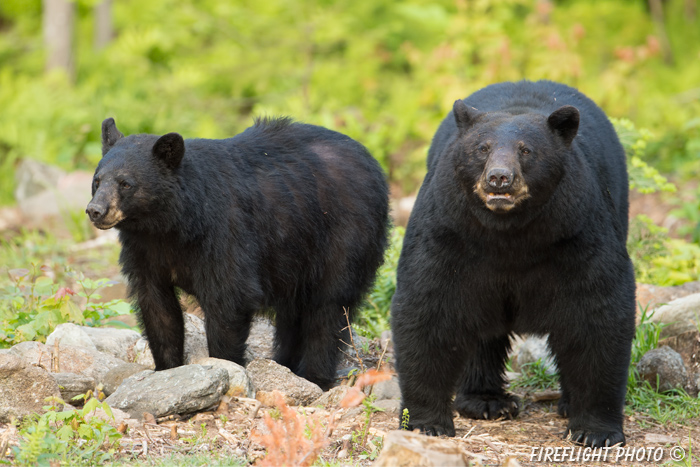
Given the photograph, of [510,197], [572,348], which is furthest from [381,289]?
[510,197]

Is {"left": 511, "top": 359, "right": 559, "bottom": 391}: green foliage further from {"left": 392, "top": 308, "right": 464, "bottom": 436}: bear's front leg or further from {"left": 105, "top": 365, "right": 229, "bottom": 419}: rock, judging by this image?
{"left": 105, "top": 365, "right": 229, "bottom": 419}: rock

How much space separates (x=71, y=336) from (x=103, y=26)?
12582 mm

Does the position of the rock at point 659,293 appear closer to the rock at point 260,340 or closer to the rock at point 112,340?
the rock at point 260,340

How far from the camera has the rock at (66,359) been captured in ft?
16.4

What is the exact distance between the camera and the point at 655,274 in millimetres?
7305

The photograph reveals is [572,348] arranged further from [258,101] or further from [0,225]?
[258,101]

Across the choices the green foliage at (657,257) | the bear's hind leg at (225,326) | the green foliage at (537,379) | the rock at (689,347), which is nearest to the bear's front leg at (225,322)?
the bear's hind leg at (225,326)

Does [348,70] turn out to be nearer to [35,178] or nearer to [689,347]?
[35,178]

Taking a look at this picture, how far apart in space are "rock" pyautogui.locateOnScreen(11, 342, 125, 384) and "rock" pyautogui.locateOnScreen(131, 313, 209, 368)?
0.23 meters

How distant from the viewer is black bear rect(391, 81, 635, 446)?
4023 millimetres

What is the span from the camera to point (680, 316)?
5.87m

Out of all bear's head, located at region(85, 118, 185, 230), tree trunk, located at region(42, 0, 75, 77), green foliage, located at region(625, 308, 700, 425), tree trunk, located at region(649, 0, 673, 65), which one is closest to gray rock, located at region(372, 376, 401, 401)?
green foliage, located at region(625, 308, 700, 425)

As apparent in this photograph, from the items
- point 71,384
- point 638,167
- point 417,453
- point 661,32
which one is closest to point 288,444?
point 417,453

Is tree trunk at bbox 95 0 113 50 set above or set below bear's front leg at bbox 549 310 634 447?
above
